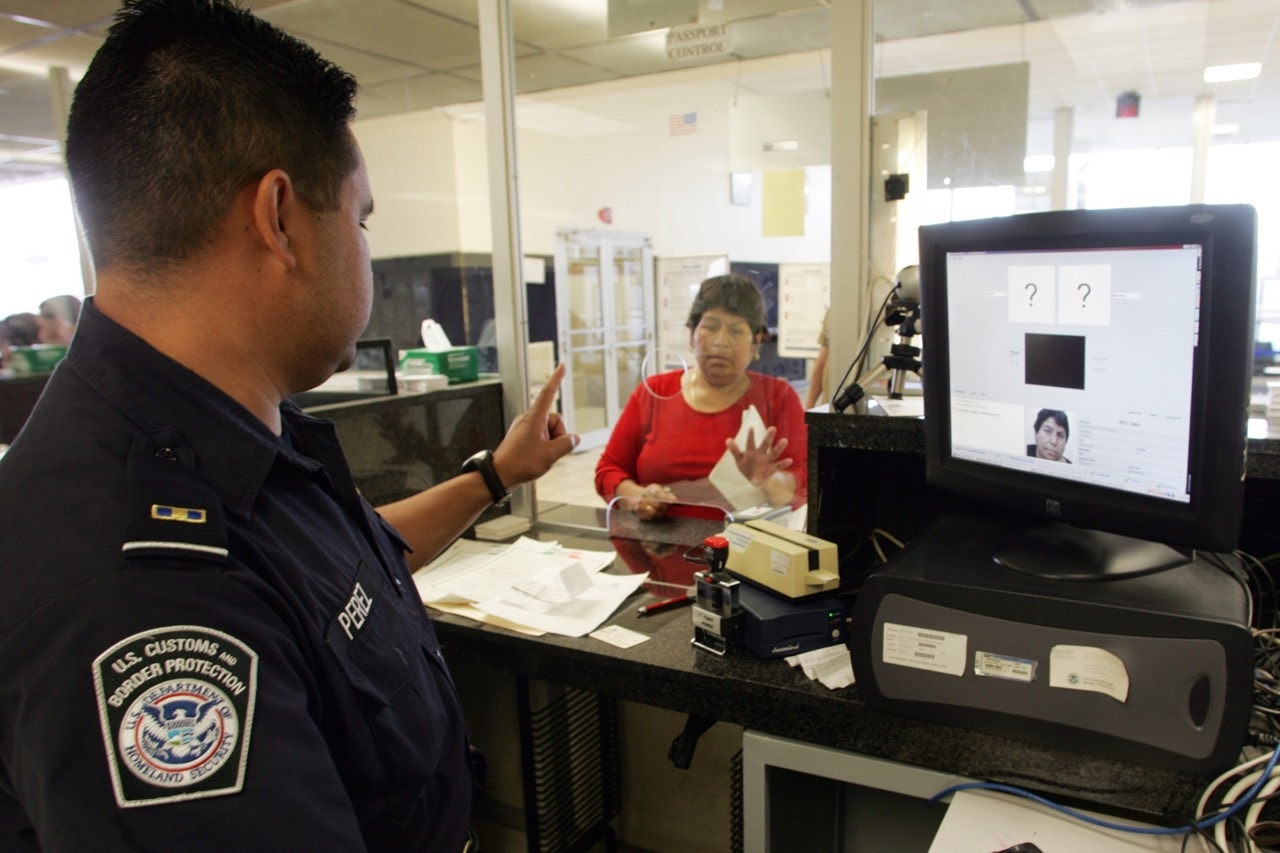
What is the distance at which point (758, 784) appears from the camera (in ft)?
3.84

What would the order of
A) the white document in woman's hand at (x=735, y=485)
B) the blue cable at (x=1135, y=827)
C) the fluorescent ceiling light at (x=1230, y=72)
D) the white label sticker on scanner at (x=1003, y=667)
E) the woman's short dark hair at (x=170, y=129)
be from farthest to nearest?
the fluorescent ceiling light at (x=1230, y=72)
the white document in woman's hand at (x=735, y=485)
the white label sticker on scanner at (x=1003, y=667)
the blue cable at (x=1135, y=827)
the woman's short dark hair at (x=170, y=129)

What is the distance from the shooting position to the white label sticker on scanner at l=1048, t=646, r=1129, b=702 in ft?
2.95

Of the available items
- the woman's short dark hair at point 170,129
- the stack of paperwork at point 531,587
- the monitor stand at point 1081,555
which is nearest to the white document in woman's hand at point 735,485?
the stack of paperwork at point 531,587

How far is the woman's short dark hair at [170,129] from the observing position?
2.26 feet

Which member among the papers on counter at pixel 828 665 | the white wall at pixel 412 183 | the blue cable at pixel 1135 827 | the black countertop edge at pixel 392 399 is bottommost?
the blue cable at pixel 1135 827

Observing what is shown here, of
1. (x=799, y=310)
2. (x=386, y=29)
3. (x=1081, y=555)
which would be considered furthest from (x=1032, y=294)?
(x=386, y=29)

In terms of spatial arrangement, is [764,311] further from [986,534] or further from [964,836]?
[964,836]

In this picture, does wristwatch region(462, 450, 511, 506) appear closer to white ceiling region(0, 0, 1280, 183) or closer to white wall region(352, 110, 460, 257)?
white ceiling region(0, 0, 1280, 183)

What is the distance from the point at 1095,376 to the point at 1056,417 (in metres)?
0.08

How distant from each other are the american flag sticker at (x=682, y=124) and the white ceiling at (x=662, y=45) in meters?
0.93

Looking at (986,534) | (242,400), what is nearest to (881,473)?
(986,534)

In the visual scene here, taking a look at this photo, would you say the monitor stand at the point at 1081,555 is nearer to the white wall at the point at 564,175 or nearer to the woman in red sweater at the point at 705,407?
the woman in red sweater at the point at 705,407

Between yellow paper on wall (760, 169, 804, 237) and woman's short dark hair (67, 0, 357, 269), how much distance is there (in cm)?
168

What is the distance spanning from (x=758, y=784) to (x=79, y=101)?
3.75 ft
